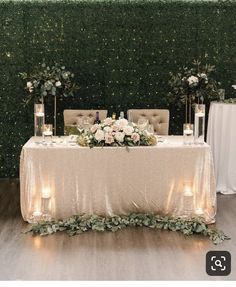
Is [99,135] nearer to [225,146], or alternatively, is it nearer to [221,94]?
[225,146]

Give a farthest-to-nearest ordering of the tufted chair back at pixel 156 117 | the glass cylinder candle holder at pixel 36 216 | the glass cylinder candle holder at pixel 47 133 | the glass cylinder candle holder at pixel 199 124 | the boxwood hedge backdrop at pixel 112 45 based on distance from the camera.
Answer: the boxwood hedge backdrop at pixel 112 45 → the tufted chair back at pixel 156 117 → the glass cylinder candle holder at pixel 47 133 → the glass cylinder candle holder at pixel 199 124 → the glass cylinder candle holder at pixel 36 216

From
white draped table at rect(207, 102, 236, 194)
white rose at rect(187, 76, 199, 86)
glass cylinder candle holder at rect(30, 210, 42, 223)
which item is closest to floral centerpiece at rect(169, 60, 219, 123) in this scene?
white rose at rect(187, 76, 199, 86)

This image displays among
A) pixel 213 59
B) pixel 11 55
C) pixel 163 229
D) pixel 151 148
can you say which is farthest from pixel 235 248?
pixel 11 55

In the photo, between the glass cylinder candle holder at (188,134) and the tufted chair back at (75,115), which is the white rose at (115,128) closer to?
the glass cylinder candle holder at (188,134)

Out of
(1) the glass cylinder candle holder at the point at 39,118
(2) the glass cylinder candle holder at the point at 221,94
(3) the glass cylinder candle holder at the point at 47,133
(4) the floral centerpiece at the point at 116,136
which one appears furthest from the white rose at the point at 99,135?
(2) the glass cylinder candle holder at the point at 221,94

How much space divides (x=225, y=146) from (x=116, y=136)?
6.39 feet

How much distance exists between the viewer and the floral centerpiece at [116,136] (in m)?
4.70

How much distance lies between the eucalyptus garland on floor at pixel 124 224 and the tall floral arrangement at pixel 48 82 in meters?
2.13

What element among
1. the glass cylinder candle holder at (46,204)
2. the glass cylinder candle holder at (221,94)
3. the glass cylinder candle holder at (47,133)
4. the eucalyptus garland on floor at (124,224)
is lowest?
the eucalyptus garland on floor at (124,224)

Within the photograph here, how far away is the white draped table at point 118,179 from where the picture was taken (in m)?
4.73

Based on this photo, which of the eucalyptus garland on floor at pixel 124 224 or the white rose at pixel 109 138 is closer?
the eucalyptus garland on floor at pixel 124 224

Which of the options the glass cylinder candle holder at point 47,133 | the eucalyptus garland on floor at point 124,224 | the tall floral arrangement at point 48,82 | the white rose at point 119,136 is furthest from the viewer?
the tall floral arrangement at point 48,82

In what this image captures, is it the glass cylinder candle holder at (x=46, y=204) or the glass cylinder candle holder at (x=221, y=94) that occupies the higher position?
the glass cylinder candle holder at (x=221, y=94)

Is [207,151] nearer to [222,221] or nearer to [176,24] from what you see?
[222,221]
